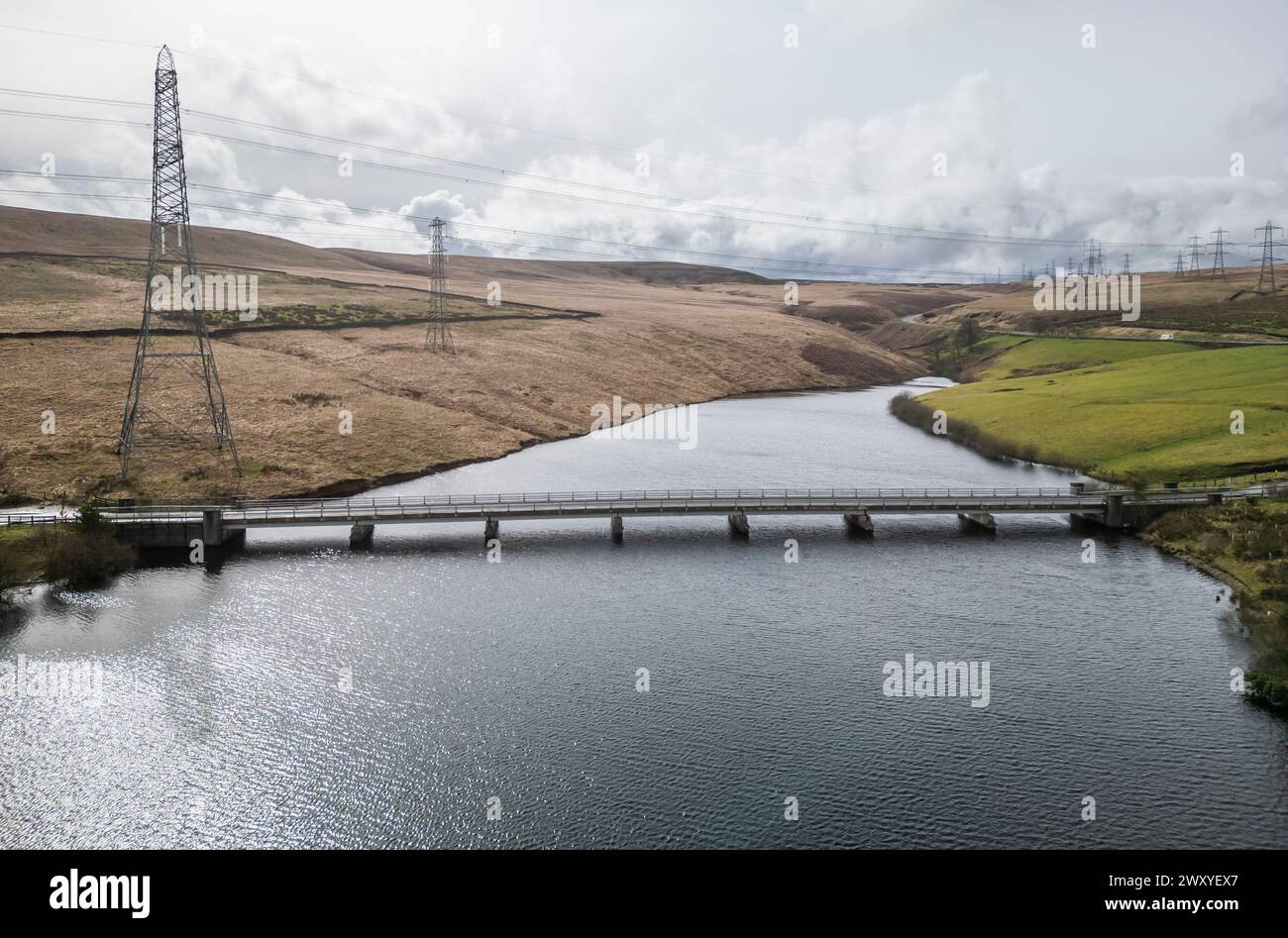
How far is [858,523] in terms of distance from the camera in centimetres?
7631

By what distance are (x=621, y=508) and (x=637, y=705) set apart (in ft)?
112

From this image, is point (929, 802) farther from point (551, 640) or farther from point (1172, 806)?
point (551, 640)

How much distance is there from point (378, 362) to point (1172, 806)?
118053 mm

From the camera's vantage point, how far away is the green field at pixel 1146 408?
87.5 m

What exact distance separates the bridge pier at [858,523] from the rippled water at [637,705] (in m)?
3.99

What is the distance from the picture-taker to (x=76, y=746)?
3872cm

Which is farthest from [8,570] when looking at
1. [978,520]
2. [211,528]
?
[978,520]

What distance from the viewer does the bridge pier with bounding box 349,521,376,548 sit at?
7069 centimetres

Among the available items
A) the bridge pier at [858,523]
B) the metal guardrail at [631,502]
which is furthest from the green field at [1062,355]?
the bridge pier at [858,523]

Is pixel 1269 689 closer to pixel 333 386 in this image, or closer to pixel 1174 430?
pixel 1174 430

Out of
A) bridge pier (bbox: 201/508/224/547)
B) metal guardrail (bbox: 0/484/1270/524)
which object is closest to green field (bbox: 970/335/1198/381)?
metal guardrail (bbox: 0/484/1270/524)

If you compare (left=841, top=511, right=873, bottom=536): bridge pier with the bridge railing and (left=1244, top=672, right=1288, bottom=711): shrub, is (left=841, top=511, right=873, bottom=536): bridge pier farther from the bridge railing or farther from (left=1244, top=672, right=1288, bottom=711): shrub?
(left=1244, top=672, right=1288, bottom=711): shrub

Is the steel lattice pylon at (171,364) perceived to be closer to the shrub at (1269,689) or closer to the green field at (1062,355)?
the shrub at (1269,689)
